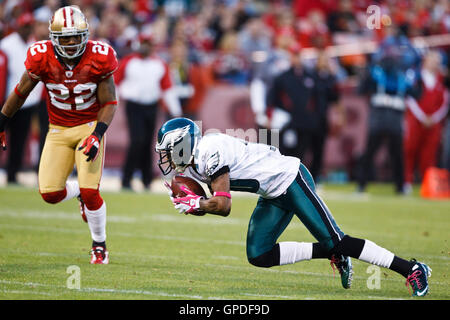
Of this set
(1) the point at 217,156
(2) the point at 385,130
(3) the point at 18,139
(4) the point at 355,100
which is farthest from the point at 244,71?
(1) the point at 217,156

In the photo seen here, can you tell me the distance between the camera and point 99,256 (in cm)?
579

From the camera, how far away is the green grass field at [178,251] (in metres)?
4.81

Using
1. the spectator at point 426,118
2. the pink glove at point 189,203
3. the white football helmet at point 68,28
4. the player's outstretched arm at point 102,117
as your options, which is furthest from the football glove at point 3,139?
the spectator at point 426,118

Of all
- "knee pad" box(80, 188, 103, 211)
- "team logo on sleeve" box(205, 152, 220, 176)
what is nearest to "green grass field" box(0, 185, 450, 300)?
"knee pad" box(80, 188, 103, 211)

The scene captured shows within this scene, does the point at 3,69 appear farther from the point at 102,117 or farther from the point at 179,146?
the point at 179,146

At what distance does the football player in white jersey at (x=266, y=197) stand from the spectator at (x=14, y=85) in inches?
243

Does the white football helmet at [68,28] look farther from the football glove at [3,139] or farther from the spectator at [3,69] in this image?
the spectator at [3,69]

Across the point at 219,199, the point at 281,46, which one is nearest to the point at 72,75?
the point at 219,199

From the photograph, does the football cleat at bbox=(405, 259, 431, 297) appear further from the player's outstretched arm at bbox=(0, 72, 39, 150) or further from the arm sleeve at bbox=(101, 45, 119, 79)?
the player's outstretched arm at bbox=(0, 72, 39, 150)

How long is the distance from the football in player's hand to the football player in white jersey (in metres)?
0.04

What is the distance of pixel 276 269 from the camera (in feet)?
19.4

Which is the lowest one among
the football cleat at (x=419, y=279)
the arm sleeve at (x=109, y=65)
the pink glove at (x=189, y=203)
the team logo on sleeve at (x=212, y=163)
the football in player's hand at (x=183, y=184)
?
the football cleat at (x=419, y=279)

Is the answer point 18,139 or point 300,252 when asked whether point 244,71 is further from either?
point 300,252

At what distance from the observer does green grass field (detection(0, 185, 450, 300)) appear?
4806 millimetres
